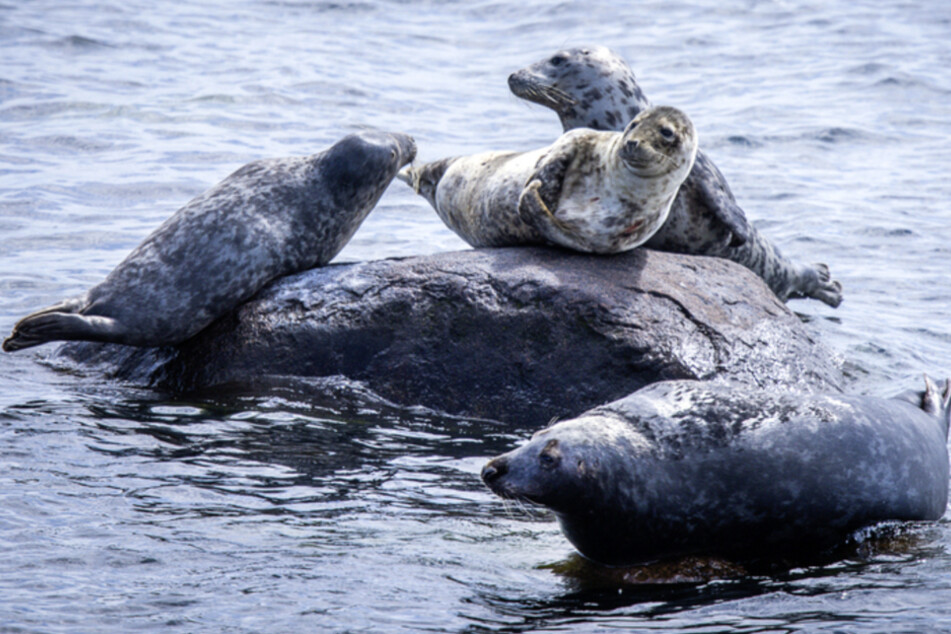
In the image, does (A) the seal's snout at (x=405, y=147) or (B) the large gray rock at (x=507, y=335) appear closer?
(B) the large gray rock at (x=507, y=335)

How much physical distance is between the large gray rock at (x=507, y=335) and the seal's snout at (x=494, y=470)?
65.6 inches

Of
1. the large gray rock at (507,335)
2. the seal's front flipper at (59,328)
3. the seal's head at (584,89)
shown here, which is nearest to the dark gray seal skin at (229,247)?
the seal's front flipper at (59,328)

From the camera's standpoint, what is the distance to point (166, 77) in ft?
49.9

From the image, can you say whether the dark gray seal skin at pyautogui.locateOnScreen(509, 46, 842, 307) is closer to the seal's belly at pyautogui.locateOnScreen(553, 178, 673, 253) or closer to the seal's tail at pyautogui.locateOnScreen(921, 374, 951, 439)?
the seal's belly at pyautogui.locateOnScreen(553, 178, 673, 253)

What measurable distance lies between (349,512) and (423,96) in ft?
38.4

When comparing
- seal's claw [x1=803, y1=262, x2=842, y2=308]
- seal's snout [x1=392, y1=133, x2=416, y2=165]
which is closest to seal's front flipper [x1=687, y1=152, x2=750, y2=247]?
seal's claw [x1=803, y1=262, x2=842, y2=308]

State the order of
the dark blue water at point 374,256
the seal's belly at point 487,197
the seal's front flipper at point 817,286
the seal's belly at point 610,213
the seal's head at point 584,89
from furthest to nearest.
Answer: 1. the seal's front flipper at point 817,286
2. the seal's head at point 584,89
3. the seal's belly at point 487,197
4. the seal's belly at point 610,213
5. the dark blue water at point 374,256

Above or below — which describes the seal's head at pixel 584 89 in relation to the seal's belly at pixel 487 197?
above

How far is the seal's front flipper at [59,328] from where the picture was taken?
555 centimetres

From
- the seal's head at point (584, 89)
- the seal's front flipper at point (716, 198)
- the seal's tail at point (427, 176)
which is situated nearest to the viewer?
the seal's front flipper at point (716, 198)

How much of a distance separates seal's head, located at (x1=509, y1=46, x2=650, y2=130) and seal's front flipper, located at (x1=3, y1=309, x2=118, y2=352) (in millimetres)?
2665

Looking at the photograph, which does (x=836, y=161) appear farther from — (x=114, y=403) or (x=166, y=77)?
(x=114, y=403)

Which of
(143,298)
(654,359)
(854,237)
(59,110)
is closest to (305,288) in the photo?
(143,298)

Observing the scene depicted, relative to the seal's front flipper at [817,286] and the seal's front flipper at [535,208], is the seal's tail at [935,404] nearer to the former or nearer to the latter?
the seal's front flipper at [535,208]
